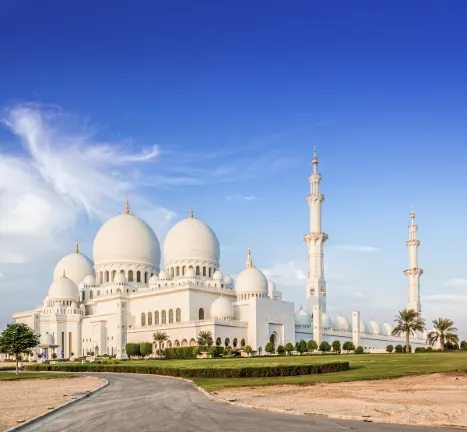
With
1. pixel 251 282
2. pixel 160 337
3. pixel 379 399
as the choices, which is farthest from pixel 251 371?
pixel 251 282

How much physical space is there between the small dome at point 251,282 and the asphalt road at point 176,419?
60.9 m

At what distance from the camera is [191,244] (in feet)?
300

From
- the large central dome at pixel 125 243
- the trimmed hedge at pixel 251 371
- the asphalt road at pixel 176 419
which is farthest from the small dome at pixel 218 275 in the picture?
the asphalt road at pixel 176 419

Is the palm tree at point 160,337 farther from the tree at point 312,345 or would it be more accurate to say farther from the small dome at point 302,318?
the small dome at point 302,318

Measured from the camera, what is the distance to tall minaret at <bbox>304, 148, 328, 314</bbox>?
92188mm

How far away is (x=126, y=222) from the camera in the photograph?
95.9 meters

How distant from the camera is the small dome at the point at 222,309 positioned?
79387 millimetres

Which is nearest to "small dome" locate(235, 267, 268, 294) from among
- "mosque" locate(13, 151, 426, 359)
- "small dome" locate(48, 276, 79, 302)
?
"mosque" locate(13, 151, 426, 359)

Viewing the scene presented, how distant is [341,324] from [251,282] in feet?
79.3

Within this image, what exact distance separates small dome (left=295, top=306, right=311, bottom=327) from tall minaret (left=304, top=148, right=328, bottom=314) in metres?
0.91

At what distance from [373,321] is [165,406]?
3676 inches

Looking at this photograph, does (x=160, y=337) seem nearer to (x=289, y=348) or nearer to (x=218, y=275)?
(x=218, y=275)

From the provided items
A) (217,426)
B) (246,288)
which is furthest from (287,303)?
(217,426)

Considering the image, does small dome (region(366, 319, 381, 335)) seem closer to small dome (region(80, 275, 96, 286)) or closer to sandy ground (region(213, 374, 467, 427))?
small dome (region(80, 275, 96, 286))
